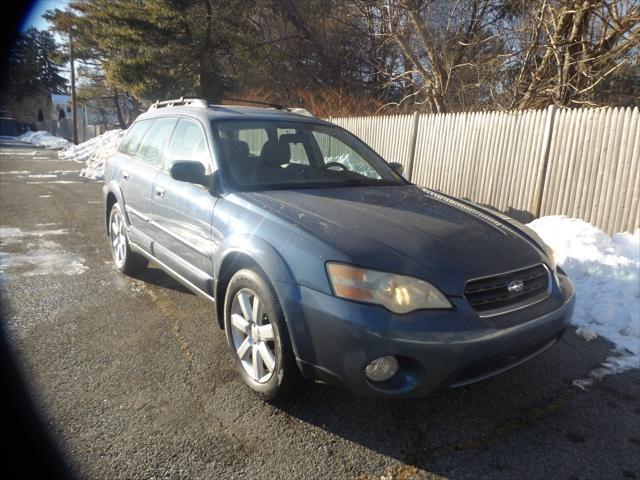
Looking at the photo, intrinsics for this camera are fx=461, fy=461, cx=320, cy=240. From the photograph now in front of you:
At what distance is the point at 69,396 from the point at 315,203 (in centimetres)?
184

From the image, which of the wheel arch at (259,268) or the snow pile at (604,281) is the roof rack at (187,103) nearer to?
the wheel arch at (259,268)

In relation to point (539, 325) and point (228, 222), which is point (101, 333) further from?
point (539, 325)

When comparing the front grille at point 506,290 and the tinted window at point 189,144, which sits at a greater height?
the tinted window at point 189,144

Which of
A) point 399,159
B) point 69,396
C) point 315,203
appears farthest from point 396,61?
point 69,396

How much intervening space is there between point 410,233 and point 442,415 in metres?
1.04

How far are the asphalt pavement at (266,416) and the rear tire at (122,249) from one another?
952 mm

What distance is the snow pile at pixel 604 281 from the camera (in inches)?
143

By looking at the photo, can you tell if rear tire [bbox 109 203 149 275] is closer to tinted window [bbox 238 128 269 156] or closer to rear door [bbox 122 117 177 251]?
rear door [bbox 122 117 177 251]

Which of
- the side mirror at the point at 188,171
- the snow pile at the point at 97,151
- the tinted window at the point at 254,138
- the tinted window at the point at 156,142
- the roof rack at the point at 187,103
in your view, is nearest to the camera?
the side mirror at the point at 188,171

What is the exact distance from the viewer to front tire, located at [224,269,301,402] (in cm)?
243

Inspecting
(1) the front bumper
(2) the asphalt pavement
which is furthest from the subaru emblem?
(2) the asphalt pavement

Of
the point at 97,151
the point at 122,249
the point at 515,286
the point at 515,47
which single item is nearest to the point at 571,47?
the point at 515,47

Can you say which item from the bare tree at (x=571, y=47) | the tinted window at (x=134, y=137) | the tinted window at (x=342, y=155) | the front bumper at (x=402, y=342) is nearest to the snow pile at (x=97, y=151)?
the tinted window at (x=134, y=137)

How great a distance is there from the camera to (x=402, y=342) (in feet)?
6.91
